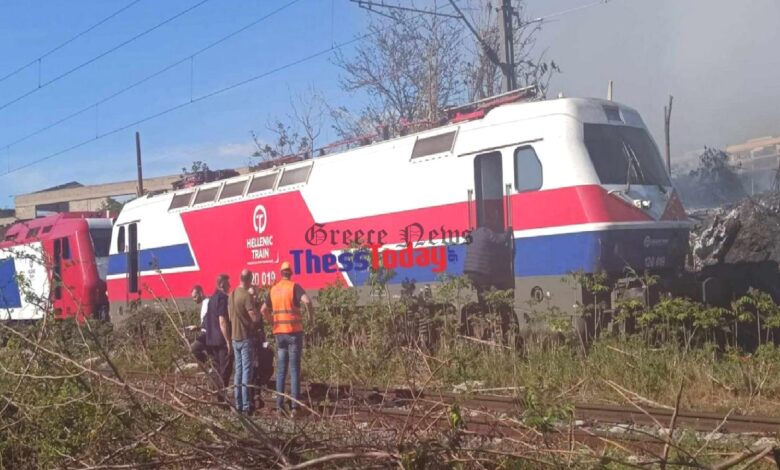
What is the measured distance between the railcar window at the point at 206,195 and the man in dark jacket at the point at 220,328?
24.4ft

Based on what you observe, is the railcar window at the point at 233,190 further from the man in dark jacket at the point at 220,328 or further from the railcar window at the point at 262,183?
the man in dark jacket at the point at 220,328

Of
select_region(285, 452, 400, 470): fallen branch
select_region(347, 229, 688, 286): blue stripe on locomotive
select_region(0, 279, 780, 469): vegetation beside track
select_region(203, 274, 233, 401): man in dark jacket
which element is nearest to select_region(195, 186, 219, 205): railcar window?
select_region(0, 279, 780, 469): vegetation beside track

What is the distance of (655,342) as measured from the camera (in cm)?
1124

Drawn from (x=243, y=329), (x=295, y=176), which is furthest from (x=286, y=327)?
(x=295, y=176)

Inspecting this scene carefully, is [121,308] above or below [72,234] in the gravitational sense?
below

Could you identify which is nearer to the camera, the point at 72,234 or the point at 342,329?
the point at 342,329

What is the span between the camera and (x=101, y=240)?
22.2 meters

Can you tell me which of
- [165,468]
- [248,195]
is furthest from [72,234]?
[165,468]

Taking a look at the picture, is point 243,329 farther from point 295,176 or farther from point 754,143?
point 754,143

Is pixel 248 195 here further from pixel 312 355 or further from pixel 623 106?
pixel 623 106

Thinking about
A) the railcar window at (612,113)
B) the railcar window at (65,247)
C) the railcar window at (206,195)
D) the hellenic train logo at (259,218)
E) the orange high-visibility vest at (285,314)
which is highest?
the railcar window at (612,113)

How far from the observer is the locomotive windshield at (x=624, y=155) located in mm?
12023

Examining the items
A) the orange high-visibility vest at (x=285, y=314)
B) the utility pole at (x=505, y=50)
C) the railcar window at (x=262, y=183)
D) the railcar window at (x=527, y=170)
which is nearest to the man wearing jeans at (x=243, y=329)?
the orange high-visibility vest at (x=285, y=314)

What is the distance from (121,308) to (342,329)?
865cm
